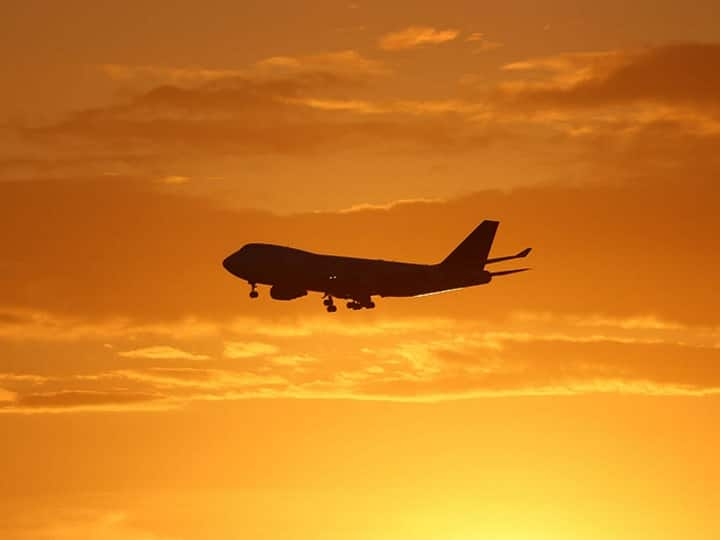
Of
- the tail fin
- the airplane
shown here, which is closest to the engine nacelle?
the airplane

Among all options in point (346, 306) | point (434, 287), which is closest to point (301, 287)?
point (346, 306)

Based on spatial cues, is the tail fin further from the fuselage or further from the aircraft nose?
the aircraft nose

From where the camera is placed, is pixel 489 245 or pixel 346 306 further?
pixel 489 245

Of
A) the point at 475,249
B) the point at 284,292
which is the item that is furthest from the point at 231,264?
the point at 475,249

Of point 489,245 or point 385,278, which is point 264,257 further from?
point 489,245

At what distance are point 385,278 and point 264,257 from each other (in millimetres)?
17110

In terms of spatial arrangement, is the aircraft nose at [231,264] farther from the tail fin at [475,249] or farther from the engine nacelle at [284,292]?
the tail fin at [475,249]

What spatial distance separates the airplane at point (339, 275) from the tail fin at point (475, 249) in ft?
6.78

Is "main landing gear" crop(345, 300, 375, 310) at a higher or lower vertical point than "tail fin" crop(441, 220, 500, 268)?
lower

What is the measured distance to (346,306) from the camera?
176 metres

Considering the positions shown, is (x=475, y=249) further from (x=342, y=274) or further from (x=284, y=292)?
(x=284, y=292)

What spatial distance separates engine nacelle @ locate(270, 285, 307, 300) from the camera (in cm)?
17575

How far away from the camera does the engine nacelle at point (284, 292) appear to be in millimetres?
175750

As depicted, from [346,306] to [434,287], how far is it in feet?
40.0
